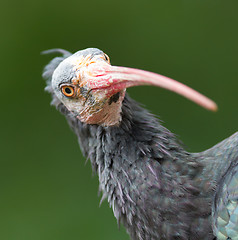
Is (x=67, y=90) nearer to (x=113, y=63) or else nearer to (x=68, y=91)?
(x=68, y=91)

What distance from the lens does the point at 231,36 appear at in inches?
170

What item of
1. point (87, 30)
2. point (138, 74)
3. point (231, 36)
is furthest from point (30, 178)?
point (138, 74)

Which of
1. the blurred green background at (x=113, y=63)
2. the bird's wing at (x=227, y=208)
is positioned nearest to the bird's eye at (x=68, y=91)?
the bird's wing at (x=227, y=208)

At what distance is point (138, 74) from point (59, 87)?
0.46 meters

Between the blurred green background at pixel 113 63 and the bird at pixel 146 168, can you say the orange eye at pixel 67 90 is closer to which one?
the bird at pixel 146 168

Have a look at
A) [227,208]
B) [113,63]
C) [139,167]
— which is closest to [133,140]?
[139,167]

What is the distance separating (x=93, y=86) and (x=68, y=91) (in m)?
0.15

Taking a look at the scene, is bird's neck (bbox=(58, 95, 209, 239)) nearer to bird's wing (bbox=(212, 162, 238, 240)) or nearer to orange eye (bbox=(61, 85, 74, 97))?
bird's wing (bbox=(212, 162, 238, 240))

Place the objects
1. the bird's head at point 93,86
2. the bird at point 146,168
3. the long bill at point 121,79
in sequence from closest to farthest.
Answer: the long bill at point 121,79, the bird's head at point 93,86, the bird at point 146,168

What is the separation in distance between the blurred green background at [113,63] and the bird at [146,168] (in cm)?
218

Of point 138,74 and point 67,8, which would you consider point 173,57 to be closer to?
point 67,8

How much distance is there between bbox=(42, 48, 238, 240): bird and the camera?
6.38 ft

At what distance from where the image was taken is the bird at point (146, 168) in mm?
1944

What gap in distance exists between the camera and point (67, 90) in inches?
79.1
